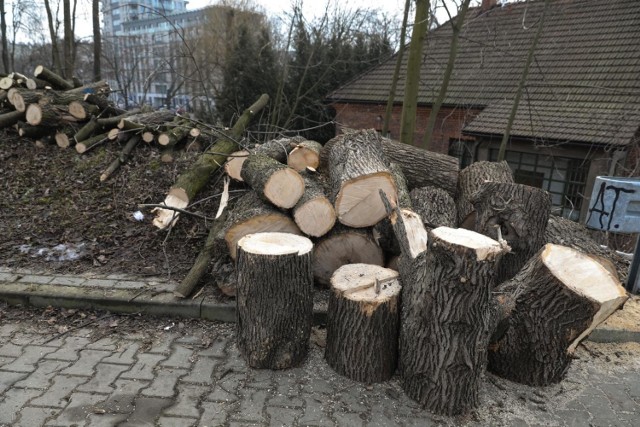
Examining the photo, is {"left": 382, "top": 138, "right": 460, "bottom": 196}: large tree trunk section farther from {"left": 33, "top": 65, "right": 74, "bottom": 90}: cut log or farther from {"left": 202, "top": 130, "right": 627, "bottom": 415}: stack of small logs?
{"left": 33, "top": 65, "right": 74, "bottom": 90}: cut log

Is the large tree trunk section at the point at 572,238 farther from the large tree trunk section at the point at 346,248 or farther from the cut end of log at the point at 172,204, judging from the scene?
the cut end of log at the point at 172,204

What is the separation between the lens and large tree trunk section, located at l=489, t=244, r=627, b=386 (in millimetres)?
2770

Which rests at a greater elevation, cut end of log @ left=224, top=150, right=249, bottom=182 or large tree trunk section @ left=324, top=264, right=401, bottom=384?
cut end of log @ left=224, top=150, right=249, bottom=182

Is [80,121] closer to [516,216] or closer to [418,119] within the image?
[516,216]

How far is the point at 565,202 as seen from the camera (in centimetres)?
1202

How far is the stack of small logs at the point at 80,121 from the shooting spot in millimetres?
6336

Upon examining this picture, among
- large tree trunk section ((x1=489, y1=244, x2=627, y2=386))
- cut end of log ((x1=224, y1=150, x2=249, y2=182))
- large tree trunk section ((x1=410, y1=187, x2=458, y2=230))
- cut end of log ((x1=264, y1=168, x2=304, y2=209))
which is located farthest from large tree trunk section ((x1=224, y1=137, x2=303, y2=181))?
large tree trunk section ((x1=489, y1=244, x2=627, y2=386))

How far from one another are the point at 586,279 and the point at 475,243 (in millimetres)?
954

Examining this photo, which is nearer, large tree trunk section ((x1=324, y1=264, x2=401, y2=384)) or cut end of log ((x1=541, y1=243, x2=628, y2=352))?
cut end of log ((x1=541, y1=243, x2=628, y2=352))

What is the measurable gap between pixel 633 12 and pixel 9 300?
49.9ft

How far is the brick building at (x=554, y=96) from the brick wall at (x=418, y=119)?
47 mm

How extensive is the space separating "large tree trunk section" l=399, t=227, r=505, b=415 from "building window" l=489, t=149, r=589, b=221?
32.8ft

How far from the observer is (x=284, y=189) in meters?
3.90

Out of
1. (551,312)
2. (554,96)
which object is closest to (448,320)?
(551,312)
